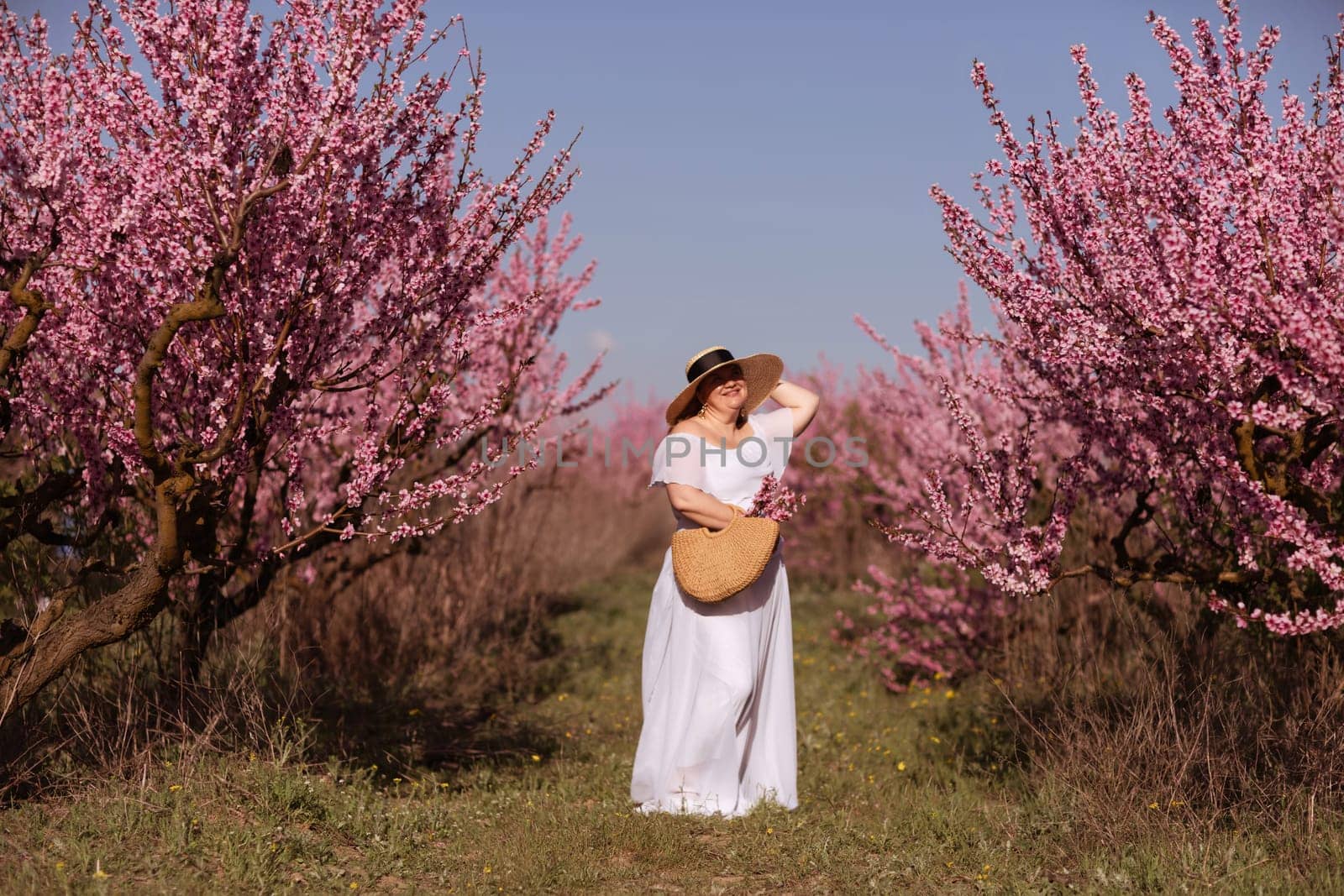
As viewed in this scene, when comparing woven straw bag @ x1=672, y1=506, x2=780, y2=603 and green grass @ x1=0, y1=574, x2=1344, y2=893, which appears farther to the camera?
woven straw bag @ x1=672, y1=506, x2=780, y2=603

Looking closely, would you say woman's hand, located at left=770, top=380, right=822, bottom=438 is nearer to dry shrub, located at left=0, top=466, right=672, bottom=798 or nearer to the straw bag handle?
the straw bag handle

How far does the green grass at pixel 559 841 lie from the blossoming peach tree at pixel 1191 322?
1.03 m

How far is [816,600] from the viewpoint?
1272 centimetres

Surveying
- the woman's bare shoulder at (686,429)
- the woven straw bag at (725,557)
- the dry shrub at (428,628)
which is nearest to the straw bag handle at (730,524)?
the woven straw bag at (725,557)

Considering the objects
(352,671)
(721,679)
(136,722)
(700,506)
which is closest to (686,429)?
(700,506)

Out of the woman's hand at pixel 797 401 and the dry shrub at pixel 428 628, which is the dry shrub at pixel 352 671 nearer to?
the dry shrub at pixel 428 628

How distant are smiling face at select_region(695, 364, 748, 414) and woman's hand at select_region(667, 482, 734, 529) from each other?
0.44 metres

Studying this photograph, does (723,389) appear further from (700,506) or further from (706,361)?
(700,506)

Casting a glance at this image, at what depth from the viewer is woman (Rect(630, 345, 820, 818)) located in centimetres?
507

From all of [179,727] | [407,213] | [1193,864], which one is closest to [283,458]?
[179,727]

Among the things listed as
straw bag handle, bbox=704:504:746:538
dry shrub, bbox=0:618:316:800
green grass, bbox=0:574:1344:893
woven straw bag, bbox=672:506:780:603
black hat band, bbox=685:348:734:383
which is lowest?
green grass, bbox=0:574:1344:893

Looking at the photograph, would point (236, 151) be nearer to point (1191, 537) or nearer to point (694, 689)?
point (694, 689)

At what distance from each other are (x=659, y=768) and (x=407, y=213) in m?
2.76

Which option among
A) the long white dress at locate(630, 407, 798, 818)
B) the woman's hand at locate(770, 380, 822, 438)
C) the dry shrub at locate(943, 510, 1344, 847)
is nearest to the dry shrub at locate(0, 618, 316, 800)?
the long white dress at locate(630, 407, 798, 818)
